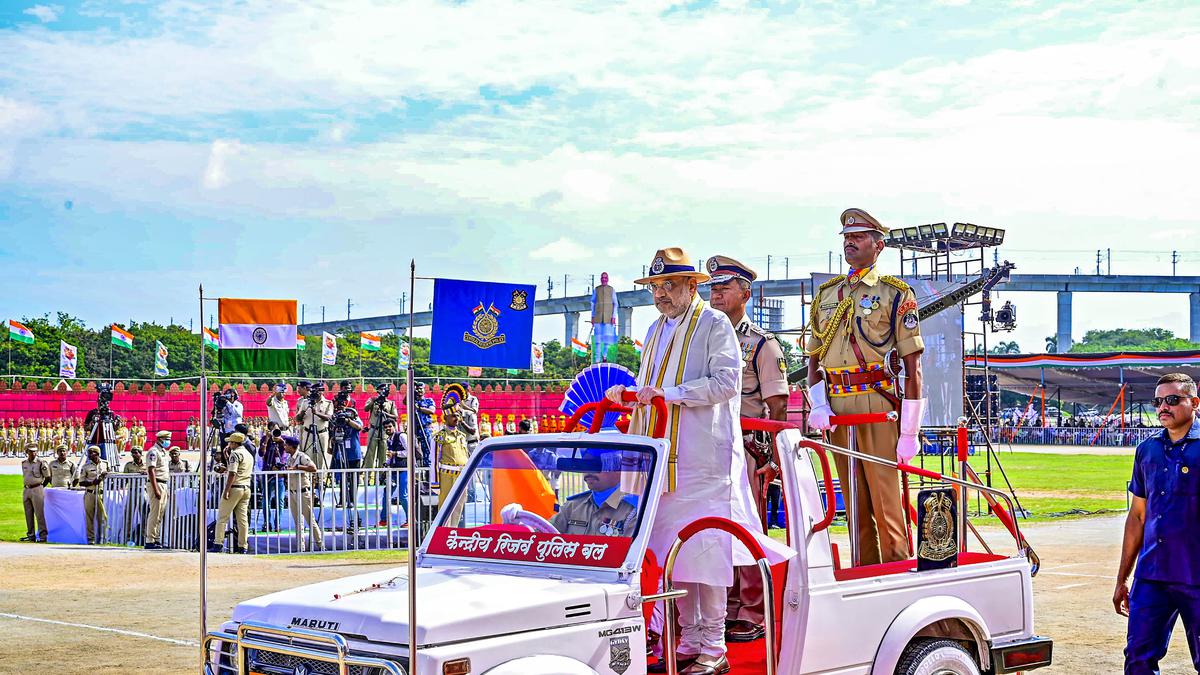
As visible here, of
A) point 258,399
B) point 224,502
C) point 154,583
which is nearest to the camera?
point 154,583

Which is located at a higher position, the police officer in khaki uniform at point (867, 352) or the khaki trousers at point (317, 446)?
the police officer in khaki uniform at point (867, 352)

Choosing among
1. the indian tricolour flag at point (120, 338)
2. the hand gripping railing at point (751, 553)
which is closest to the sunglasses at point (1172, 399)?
the hand gripping railing at point (751, 553)

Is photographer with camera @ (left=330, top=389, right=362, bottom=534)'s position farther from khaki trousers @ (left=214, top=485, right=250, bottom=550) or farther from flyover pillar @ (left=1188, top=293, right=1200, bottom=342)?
flyover pillar @ (left=1188, top=293, right=1200, bottom=342)

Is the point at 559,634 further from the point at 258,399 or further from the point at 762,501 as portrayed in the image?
the point at 258,399

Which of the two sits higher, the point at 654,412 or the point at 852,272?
the point at 852,272

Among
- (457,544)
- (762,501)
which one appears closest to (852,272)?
(762,501)

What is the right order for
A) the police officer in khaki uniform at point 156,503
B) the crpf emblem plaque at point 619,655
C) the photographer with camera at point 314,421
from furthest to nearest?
1. the photographer with camera at point 314,421
2. the police officer in khaki uniform at point 156,503
3. the crpf emblem plaque at point 619,655

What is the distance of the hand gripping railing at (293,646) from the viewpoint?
14.9 ft

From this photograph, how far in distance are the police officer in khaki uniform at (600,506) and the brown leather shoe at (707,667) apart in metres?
0.75

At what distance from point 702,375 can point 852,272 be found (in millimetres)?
1894

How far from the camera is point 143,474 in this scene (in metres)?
19.0

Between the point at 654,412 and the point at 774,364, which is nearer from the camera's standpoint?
the point at 654,412

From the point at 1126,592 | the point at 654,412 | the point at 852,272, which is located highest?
the point at 852,272

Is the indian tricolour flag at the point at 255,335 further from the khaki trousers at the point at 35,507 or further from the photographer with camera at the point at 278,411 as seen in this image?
the photographer with camera at the point at 278,411
